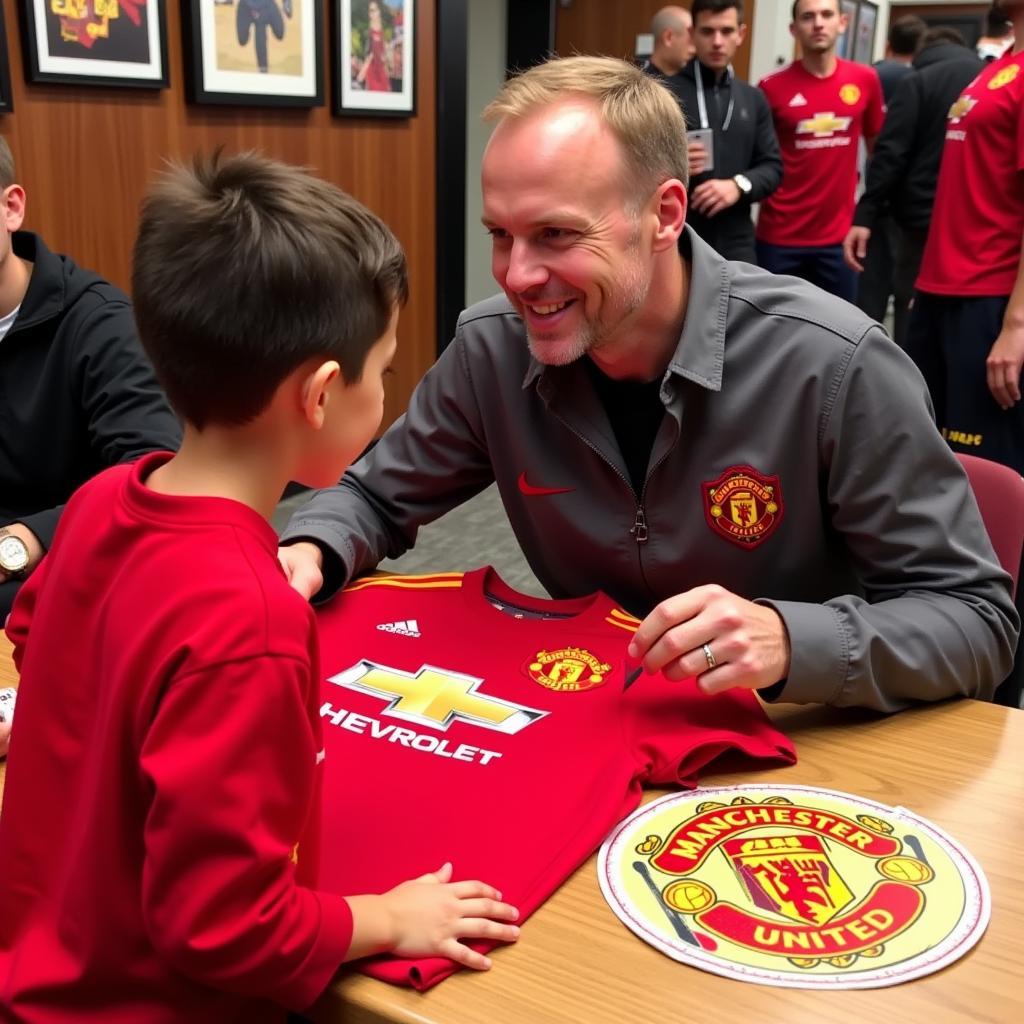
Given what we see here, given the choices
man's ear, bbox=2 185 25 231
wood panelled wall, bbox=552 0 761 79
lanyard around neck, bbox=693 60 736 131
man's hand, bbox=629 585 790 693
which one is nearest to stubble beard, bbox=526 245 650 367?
man's hand, bbox=629 585 790 693

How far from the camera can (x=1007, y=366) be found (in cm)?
278

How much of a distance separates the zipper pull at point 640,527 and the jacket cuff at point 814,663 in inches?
12.5

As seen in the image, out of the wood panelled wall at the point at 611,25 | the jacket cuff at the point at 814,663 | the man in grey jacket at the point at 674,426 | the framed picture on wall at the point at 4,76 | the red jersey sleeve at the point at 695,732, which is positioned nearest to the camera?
the red jersey sleeve at the point at 695,732

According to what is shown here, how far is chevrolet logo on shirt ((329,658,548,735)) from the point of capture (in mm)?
1073

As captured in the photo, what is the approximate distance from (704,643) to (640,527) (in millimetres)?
367

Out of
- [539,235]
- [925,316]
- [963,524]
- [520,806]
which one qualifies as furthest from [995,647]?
[925,316]

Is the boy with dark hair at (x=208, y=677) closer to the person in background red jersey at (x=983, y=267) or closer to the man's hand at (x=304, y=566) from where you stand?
the man's hand at (x=304, y=566)

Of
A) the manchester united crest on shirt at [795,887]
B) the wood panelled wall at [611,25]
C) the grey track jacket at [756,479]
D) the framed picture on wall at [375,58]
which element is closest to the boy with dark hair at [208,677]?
the manchester united crest on shirt at [795,887]

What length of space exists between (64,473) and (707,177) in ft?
10.7

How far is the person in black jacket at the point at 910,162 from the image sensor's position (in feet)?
13.5

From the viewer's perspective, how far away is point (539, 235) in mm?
1384

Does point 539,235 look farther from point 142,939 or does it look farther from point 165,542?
point 142,939

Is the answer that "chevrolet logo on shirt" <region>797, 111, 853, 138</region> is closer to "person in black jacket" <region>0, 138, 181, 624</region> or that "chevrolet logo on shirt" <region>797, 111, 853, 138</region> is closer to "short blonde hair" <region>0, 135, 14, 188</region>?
"person in black jacket" <region>0, 138, 181, 624</region>

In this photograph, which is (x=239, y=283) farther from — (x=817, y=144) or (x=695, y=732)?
(x=817, y=144)
